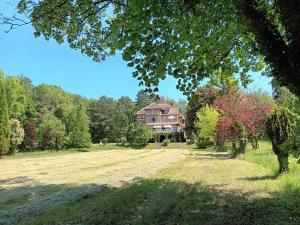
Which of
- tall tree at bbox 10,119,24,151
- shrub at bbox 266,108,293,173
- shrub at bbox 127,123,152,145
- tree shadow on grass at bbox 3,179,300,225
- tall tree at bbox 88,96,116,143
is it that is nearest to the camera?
tree shadow on grass at bbox 3,179,300,225

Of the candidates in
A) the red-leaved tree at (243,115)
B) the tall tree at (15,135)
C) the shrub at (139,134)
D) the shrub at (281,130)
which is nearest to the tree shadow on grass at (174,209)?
the shrub at (281,130)

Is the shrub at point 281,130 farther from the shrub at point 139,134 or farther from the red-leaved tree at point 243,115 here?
the shrub at point 139,134

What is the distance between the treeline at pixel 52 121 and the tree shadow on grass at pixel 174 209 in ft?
53.1

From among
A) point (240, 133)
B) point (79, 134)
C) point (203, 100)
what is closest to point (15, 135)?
point (79, 134)

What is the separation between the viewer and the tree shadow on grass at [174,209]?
740 centimetres

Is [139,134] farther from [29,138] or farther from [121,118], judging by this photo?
[121,118]

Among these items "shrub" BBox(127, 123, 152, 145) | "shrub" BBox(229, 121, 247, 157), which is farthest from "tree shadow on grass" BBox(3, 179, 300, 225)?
"shrub" BBox(127, 123, 152, 145)

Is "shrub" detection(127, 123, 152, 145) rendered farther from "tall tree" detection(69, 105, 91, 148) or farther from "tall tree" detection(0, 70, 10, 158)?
"tall tree" detection(0, 70, 10, 158)

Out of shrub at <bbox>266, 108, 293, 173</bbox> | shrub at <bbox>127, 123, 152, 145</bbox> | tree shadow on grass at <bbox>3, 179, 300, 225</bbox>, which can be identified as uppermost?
shrub at <bbox>127, 123, 152, 145</bbox>

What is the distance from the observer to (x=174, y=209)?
27.3ft

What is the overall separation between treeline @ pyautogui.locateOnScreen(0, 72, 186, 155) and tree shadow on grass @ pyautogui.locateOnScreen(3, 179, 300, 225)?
16196 millimetres

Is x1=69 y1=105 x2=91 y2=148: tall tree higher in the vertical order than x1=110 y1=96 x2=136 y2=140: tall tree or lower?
lower

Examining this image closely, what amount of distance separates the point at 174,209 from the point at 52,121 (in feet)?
185

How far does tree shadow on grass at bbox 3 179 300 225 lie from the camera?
7.40 meters
